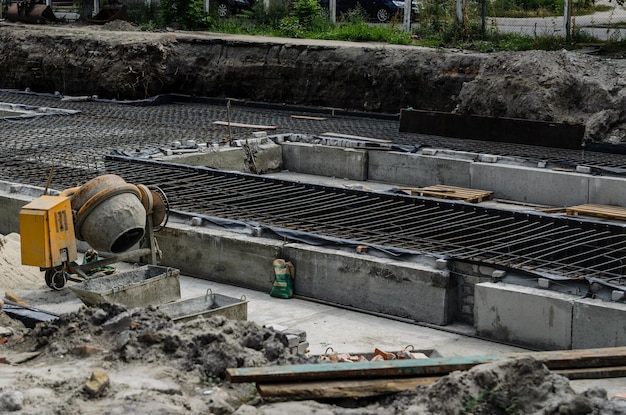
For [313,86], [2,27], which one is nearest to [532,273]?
[313,86]

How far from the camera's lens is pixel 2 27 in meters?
29.4

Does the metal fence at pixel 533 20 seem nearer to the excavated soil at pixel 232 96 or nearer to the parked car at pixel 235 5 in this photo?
the excavated soil at pixel 232 96

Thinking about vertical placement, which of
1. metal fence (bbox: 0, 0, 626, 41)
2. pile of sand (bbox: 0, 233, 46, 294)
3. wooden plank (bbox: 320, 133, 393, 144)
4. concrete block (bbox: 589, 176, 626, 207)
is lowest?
pile of sand (bbox: 0, 233, 46, 294)

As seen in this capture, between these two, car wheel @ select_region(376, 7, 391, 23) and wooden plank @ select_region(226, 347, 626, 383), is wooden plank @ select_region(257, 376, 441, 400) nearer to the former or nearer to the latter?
wooden plank @ select_region(226, 347, 626, 383)

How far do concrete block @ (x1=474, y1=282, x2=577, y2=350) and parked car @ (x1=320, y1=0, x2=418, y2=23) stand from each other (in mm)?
21413

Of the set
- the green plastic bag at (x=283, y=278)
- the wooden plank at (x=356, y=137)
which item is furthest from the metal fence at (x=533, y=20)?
the green plastic bag at (x=283, y=278)

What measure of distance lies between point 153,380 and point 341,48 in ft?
55.2

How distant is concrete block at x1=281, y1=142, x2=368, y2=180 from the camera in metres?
18.1

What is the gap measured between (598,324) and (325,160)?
9.53 meters

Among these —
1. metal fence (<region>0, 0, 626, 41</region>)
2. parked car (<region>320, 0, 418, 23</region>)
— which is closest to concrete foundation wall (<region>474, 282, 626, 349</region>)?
metal fence (<region>0, 0, 626, 41</region>)

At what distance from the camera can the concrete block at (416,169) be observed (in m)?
17.1

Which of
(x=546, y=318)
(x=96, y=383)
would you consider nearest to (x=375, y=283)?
(x=546, y=318)

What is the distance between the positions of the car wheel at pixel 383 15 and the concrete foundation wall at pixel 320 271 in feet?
64.2

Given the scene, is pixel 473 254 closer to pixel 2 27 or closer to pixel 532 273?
pixel 532 273
